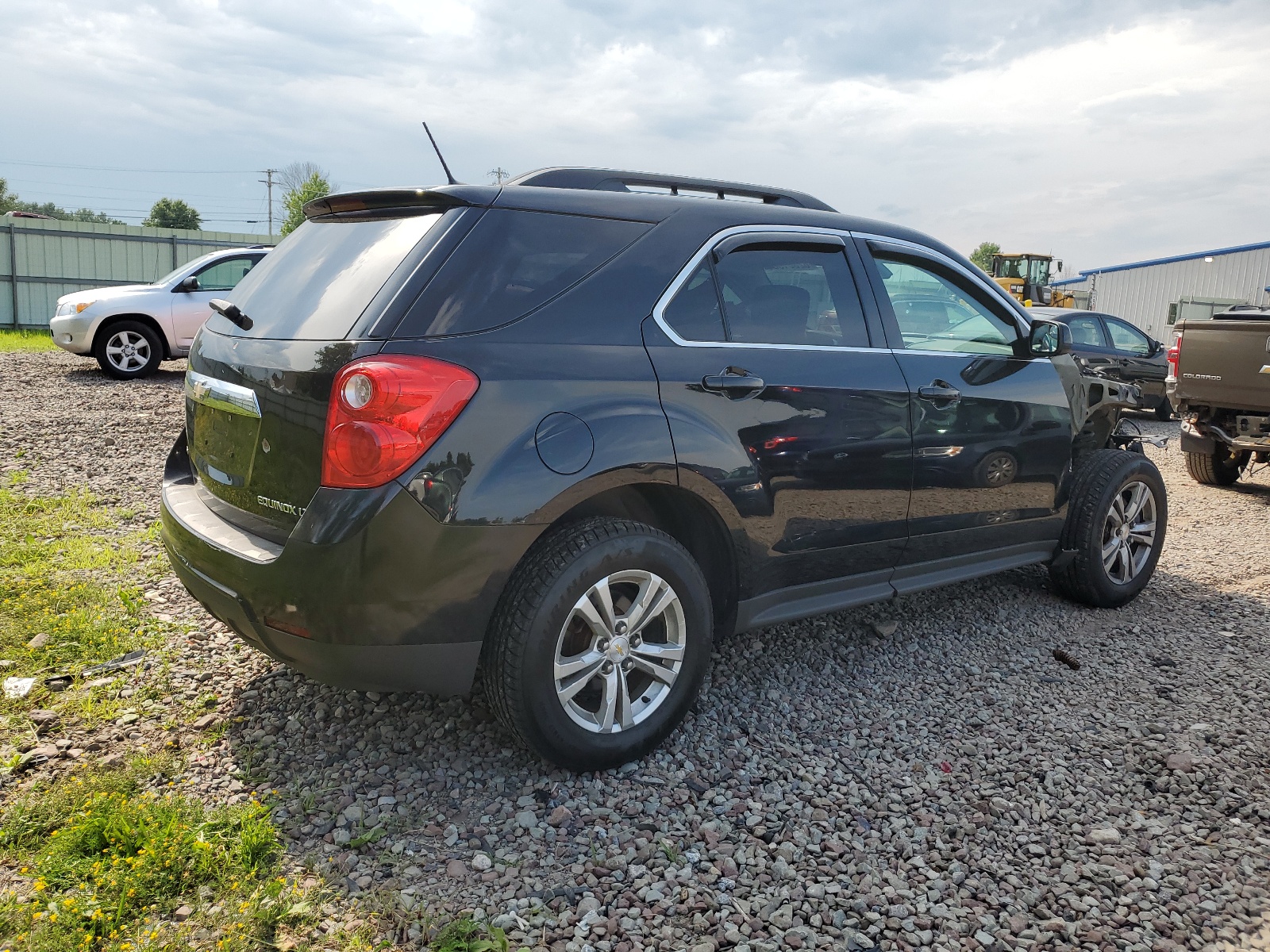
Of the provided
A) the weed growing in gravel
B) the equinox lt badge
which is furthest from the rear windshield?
the weed growing in gravel

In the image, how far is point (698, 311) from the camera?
10.6ft

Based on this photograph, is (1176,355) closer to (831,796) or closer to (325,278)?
(831,796)

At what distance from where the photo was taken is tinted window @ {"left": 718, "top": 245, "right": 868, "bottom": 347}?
3361mm

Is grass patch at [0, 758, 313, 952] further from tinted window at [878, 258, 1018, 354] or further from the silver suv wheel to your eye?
tinted window at [878, 258, 1018, 354]

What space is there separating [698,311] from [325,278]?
1205 mm

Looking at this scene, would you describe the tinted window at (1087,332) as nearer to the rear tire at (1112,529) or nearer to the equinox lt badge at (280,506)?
the rear tire at (1112,529)

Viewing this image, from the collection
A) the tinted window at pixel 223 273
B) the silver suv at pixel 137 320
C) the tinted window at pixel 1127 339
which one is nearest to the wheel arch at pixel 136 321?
the silver suv at pixel 137 320

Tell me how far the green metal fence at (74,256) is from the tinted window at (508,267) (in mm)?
19591

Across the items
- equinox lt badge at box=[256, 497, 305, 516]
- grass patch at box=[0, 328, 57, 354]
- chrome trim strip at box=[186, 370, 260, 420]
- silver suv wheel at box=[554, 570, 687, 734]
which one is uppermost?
chrome trim strip at box=[186, 370, 260, 420]

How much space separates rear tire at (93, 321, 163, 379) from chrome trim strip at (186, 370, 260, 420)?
10086mm

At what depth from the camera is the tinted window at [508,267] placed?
2.72 metres

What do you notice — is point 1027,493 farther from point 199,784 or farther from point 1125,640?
point 199,784

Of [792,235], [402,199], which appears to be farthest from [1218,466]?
[402,199]

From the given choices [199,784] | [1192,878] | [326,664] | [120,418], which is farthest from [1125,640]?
[120,418]
